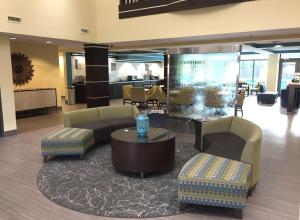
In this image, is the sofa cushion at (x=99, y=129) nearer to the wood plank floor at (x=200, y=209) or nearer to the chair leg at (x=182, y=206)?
the wood plank floor at (x=200, y=209)

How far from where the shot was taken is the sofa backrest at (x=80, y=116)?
584 cm

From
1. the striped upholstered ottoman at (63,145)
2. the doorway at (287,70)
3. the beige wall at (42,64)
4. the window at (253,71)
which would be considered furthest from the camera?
the window at (253,71)

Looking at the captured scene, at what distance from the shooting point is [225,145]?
4.35 meters

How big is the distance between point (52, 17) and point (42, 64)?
3.85 m

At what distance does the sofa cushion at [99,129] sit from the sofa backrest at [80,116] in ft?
0.48

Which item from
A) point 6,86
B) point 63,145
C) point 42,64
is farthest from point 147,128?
point 42,64

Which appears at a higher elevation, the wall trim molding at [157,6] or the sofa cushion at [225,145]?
the wall trim molding at [157,6]

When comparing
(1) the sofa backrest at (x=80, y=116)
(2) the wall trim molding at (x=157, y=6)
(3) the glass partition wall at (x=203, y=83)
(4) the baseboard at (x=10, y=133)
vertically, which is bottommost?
(4) the baseboard at (x=10, y=133)

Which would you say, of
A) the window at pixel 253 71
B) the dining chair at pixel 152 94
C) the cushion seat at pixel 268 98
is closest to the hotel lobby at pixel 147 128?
the dining chair at pixel 152 94

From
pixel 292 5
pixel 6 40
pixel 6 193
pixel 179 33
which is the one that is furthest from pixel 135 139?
pixel 6 40

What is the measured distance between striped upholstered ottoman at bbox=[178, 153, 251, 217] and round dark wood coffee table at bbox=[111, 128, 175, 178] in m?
0.93

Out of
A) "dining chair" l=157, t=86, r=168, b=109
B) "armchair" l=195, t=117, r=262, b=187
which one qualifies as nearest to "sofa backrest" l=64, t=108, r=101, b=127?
"armchair" l=195, t=117, r=262, b=187

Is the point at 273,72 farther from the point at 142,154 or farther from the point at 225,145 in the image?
the point at 142,154

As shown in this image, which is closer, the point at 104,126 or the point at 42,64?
the point at 104,126
